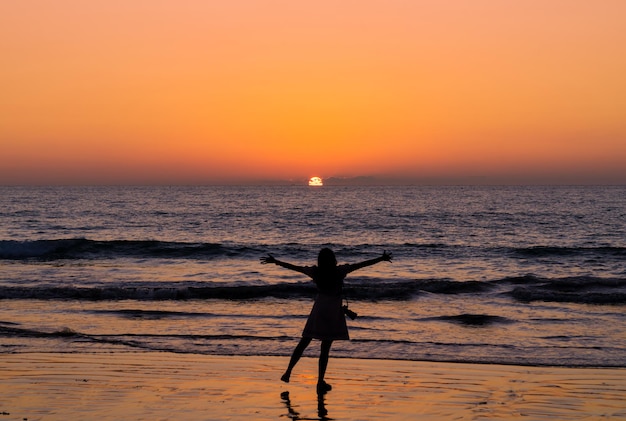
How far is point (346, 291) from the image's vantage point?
21.3 metres

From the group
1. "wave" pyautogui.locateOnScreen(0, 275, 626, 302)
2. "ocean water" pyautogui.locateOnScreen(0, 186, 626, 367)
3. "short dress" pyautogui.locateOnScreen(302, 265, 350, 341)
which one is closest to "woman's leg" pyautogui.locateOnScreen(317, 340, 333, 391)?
"short dress" pyautogui.locateOnScreen(302, 265, 350, 341)

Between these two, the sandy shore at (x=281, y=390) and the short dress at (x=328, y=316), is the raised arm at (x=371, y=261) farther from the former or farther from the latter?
the sandy shore at (x=281, y=390)

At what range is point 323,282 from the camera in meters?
9.10

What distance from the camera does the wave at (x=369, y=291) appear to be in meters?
20.0

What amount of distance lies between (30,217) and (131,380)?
56347 millimetres

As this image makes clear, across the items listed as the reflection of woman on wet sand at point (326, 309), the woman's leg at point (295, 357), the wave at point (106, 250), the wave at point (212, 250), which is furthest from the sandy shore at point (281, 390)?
the wave at point (106, 250)

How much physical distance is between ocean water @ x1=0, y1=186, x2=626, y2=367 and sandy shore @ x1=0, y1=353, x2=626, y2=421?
3.44ft

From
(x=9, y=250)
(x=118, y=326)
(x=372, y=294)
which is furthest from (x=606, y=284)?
(x=9, y=250)

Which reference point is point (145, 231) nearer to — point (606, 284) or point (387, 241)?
point (387, 241)

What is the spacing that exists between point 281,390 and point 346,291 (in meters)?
12.2

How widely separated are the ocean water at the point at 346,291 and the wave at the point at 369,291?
63 mm

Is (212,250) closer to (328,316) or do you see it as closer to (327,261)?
(328,316)

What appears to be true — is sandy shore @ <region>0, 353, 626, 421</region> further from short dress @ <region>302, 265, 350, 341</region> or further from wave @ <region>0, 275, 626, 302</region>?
wave @ <region>0, 275, 626, 302</region>

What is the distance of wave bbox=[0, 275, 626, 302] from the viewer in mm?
20031
